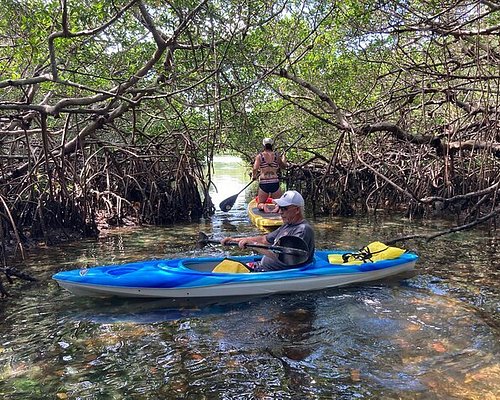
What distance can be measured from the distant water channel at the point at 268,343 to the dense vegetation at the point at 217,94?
130cm

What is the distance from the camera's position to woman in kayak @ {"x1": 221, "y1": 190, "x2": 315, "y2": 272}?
4.71m

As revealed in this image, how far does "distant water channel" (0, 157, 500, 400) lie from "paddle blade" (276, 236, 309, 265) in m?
Result: 0.34

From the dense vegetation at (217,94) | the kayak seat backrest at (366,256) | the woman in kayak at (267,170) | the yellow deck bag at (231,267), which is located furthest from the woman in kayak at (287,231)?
the woman in kayak at (267,170)

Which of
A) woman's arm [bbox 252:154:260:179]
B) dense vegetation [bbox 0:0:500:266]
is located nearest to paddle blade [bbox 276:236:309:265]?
dense vegetation [bbox 0:0:500:266]

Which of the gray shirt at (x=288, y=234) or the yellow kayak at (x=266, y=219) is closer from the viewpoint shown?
the gray shirt at (x=288, y=234)

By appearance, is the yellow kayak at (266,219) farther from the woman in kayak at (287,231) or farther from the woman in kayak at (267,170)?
the woman in kayak at (287,231)

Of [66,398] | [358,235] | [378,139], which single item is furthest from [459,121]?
[66,398]

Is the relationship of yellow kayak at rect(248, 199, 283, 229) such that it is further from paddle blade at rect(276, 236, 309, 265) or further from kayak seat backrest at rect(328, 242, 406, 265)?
paddle blade at rect(276, 236, 309, 265)

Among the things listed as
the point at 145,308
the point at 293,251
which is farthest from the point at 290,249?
the point at 145,308

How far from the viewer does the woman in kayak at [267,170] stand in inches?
349

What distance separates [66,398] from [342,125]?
235 inches

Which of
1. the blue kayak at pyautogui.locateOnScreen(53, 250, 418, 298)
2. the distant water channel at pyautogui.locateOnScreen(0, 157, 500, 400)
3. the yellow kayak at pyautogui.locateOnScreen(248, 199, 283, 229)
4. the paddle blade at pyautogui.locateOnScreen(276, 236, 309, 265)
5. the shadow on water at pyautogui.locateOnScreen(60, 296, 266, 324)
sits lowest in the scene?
the distant water channel at pyautogui.locateOnScreen(0, 157, 500, 400)

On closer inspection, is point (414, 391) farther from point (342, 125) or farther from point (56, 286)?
point (342, 125)

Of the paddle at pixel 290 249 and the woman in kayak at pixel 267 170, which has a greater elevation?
the woman in kayak at pixel 267 170
